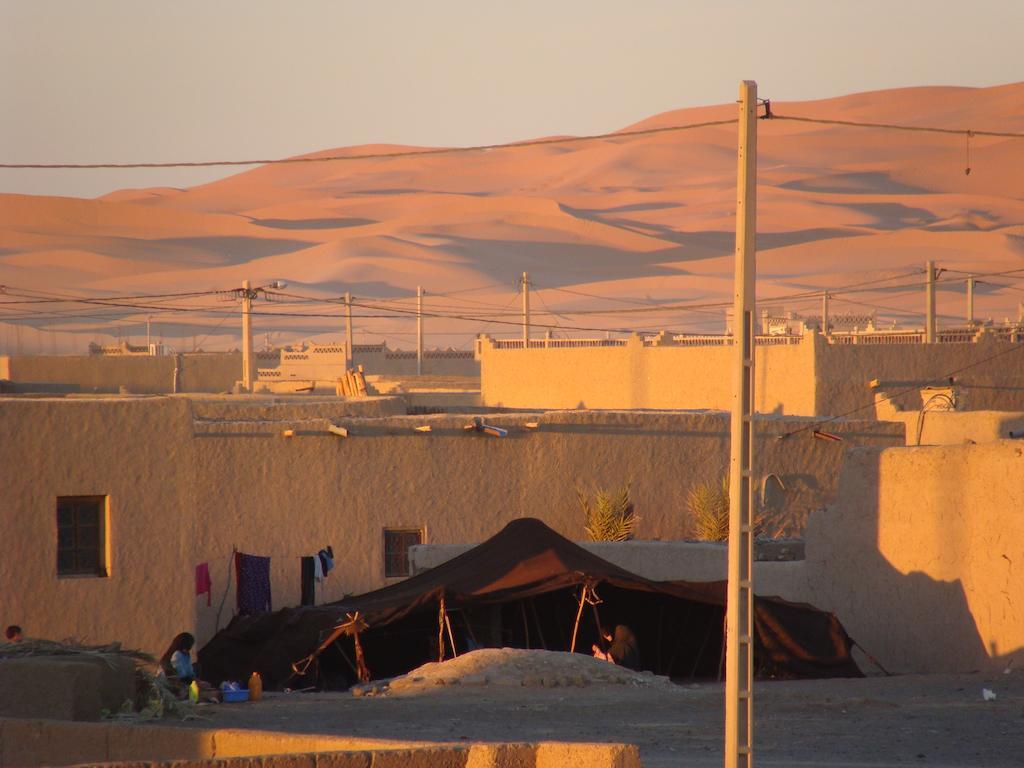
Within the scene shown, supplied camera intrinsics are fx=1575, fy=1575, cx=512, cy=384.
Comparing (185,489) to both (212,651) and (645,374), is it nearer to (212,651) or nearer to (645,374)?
(212,651)

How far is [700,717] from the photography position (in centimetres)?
1409

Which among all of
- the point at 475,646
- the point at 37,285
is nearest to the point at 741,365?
the point at 475,646

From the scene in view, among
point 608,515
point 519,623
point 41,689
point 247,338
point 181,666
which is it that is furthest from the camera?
point 247,338

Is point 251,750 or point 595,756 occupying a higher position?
point 595,756

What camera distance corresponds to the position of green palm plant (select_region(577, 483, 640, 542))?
22672 millimetres

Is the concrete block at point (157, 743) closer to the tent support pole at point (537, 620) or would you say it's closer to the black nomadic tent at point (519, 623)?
the black nomadic tent at point (519, 623)

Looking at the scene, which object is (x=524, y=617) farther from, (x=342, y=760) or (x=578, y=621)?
(x=342, y=760)

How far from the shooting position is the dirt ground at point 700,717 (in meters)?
12.1

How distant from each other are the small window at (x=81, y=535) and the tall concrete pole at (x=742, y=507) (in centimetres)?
1033

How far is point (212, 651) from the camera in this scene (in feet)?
64.4

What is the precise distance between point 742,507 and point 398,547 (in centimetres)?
1331

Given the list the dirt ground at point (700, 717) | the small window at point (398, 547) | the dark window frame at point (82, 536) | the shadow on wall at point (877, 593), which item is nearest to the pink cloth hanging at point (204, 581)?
the dark window frame at point (82, 536)

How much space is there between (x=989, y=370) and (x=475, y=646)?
1616 centimetres

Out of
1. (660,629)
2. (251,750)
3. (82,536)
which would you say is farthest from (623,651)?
(251,750)
